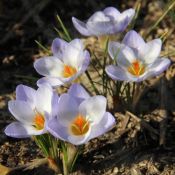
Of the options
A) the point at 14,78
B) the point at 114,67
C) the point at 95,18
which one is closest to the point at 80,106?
the point at 114,67

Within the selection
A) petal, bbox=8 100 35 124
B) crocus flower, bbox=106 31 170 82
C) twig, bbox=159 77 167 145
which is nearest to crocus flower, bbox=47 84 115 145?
petal, bbox=8 100 35 124

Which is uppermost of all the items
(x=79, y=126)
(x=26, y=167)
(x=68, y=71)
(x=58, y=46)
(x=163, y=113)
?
(x=58, y=46)

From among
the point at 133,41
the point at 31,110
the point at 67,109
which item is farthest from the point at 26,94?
the point at 133,41

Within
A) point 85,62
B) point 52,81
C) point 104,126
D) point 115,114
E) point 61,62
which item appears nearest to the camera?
point 104,126

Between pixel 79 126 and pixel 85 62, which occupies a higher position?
pixel 85 62

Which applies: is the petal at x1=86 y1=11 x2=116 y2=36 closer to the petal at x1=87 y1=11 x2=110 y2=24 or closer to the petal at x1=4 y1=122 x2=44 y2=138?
the petal at x1=87 y1=11 x2=110 y2=24

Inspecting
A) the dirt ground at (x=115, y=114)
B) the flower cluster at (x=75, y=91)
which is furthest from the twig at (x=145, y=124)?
the flower cluster at (x=75, y=91)

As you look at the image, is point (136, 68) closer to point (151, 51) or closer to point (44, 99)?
point (151, 51)

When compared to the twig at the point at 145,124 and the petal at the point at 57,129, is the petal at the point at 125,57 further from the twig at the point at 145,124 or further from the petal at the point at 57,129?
the petal at the point at 57,129
